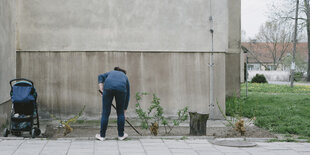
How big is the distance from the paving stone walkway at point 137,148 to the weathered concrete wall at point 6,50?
2941mm

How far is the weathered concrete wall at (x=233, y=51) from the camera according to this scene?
62.2ft

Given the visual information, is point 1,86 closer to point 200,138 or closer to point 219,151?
point 200,138

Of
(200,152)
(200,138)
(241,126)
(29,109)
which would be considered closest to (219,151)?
(200,152)

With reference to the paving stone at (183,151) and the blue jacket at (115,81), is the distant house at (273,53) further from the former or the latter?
the paving stone at (183,151)

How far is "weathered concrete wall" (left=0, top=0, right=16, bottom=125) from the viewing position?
1044 centimetres

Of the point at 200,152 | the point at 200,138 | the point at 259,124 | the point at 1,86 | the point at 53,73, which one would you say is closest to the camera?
the point at 200,152

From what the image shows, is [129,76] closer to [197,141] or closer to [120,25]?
[120,25]

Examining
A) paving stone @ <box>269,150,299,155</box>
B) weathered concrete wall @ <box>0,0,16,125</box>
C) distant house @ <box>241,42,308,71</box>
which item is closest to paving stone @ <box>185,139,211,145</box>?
paving stone @ <box>269,150,299,155</box>

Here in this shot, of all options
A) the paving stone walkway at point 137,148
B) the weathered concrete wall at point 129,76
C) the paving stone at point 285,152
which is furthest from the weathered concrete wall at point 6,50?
the paving stone at point 285,152

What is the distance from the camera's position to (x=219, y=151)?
7.31 m

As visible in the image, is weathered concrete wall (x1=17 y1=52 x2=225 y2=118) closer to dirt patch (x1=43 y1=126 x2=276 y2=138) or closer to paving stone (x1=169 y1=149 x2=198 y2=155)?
dirt patch (x1=43 y1=126 x2=276 y2=138)

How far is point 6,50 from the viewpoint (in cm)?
1108

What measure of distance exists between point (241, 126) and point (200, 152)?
7.79 feet

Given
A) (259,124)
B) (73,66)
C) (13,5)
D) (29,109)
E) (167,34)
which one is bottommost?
(259,124)
